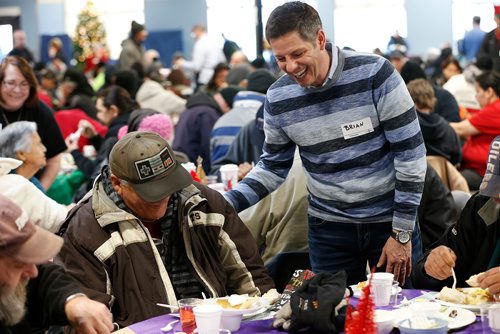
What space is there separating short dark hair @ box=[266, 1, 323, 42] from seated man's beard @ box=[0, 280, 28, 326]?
4.47 ft

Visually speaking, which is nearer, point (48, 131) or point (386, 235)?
point (386, 235)

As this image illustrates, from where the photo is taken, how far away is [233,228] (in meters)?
3.16

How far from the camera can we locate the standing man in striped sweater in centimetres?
317

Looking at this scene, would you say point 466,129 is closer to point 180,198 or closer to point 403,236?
point 403,236

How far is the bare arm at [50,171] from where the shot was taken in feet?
18.8

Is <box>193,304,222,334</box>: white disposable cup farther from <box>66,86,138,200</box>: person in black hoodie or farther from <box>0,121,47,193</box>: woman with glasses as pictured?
<box>66,86,138,200</box>: person in black hoodie

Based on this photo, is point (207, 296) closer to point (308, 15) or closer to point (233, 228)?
point (233, 228)

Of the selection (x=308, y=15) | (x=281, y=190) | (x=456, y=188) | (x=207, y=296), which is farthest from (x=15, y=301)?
(x=456, y=188)

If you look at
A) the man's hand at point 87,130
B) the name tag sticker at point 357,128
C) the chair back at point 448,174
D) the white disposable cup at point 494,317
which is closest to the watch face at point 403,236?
the name tag sticker at point 357,128

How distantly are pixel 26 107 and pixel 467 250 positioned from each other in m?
3.35

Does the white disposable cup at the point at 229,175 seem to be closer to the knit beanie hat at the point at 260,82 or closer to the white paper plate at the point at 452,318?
the knit beanie hat at the point at 260,82

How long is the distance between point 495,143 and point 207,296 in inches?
43.2

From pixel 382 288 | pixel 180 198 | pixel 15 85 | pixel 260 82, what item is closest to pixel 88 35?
pixel 260 82

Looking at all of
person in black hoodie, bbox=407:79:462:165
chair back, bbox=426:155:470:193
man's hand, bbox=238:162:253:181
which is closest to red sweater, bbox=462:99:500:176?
person in black hoodie, bbox=407:79:462:165
